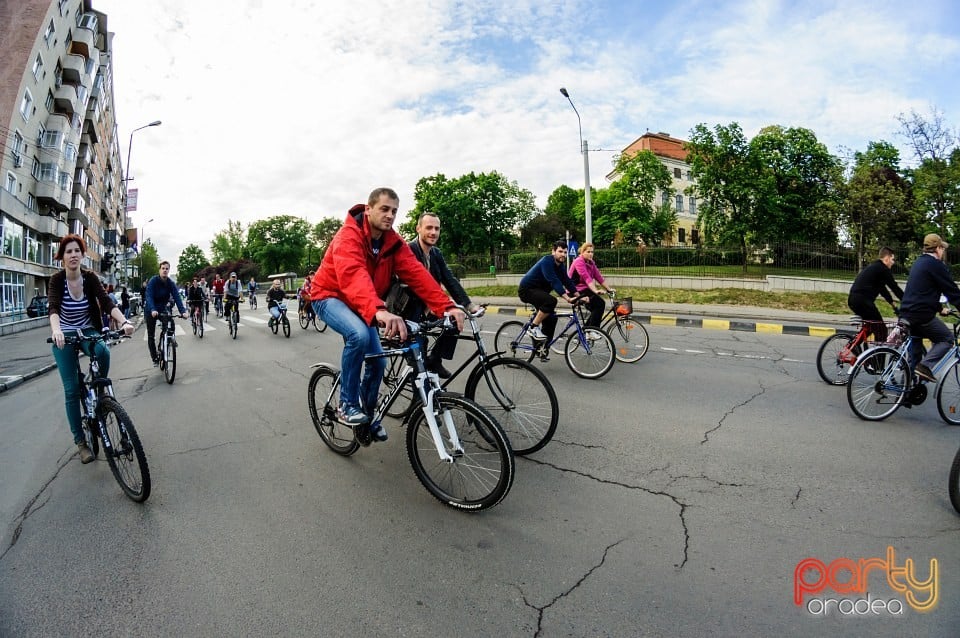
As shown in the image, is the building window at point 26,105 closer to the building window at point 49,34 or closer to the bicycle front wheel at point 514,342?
the building window at point 49,34

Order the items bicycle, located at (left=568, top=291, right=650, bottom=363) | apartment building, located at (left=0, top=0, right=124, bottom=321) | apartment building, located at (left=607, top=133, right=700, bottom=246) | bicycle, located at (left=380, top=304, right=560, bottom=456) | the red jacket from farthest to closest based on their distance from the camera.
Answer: apartment building, located at (left=607, top=133, right=700, bottom=246), apartment building, located at (left=0, top=0, right=124, bottom=321), bicycle, located at (left=568, top=291, right=650, bottom=363), bicycle, located at (left=380, top=304, right=560, bottom=456), the red jacket

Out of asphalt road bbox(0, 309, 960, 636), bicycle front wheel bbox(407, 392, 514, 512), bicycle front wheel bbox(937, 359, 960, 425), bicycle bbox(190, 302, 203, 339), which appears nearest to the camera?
asphalt road bbox(0, 309, 960, 636)

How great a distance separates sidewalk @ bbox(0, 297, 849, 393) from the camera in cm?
1025

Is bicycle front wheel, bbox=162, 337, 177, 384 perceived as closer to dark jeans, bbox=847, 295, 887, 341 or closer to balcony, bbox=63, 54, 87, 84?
dark jeans, bbox=847, 295, 887, 341

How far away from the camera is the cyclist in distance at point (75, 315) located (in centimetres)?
413

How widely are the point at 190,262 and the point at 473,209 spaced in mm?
103446

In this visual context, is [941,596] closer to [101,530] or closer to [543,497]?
[543,497]

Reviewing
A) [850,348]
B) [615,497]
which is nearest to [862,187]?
[850,348]

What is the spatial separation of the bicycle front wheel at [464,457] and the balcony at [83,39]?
52.7 meters

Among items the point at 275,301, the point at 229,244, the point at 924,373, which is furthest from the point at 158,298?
the point at 229,244

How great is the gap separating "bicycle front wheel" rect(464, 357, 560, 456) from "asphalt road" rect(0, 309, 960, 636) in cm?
19

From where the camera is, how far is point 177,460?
429 cm

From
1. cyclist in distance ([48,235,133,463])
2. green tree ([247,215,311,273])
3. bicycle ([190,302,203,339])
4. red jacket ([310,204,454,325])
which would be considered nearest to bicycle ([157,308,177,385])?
cyclist in distance ([48,235,133,463])

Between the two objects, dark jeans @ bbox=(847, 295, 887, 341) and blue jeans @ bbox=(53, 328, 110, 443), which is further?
dark jeans @ bbox=(847, 295, 887, 341)
